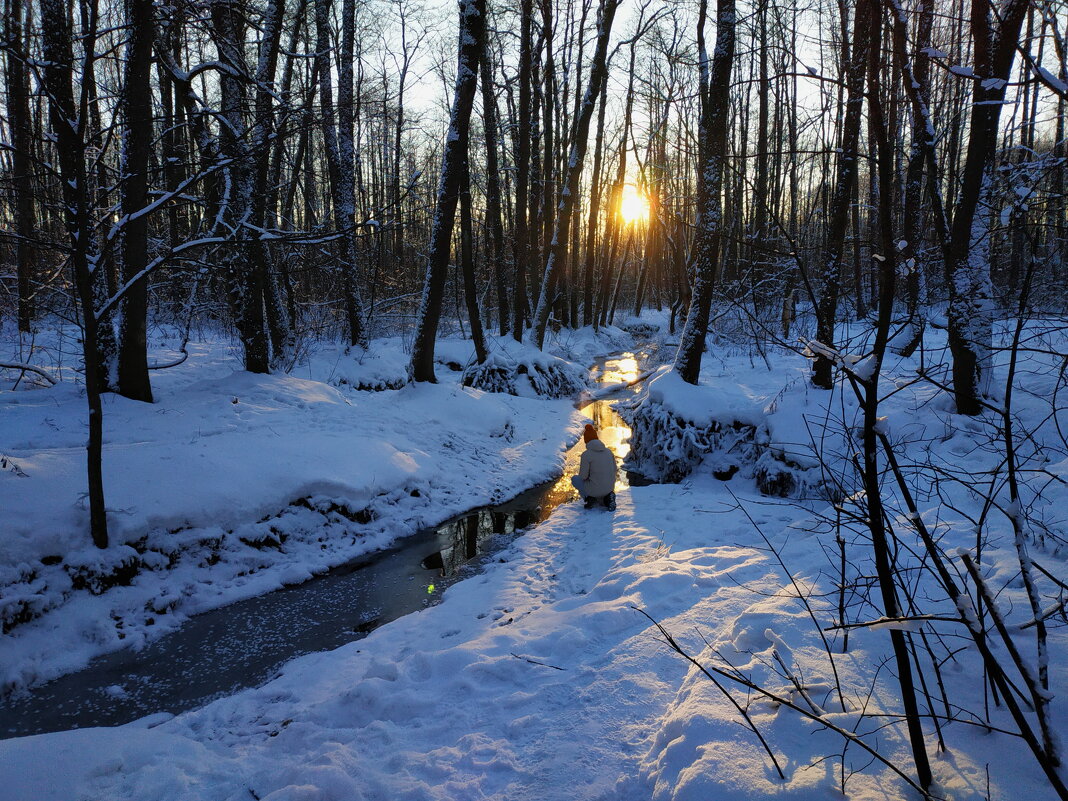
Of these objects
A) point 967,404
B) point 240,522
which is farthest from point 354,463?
point 967,404

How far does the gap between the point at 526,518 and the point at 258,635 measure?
368 cm

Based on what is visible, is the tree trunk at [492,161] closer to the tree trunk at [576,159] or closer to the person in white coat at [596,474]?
the tree trunk at [576,159]

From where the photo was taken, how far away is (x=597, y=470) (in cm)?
715

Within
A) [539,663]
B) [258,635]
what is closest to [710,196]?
[539,663]

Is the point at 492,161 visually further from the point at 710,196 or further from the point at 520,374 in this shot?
the point at 710,196

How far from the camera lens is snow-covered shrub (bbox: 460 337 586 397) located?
1396cm

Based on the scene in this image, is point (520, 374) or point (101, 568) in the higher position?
point (520, 374)

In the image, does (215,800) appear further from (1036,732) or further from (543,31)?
(543,31)

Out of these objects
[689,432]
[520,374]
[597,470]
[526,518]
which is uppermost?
[520,374]

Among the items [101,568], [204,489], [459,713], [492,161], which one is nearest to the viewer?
[459,713]

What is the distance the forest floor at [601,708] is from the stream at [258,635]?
31cm

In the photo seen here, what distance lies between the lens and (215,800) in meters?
2.79

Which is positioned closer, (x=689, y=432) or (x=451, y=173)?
(x=689, y=432)

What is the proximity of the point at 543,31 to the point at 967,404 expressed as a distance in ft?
48.7
